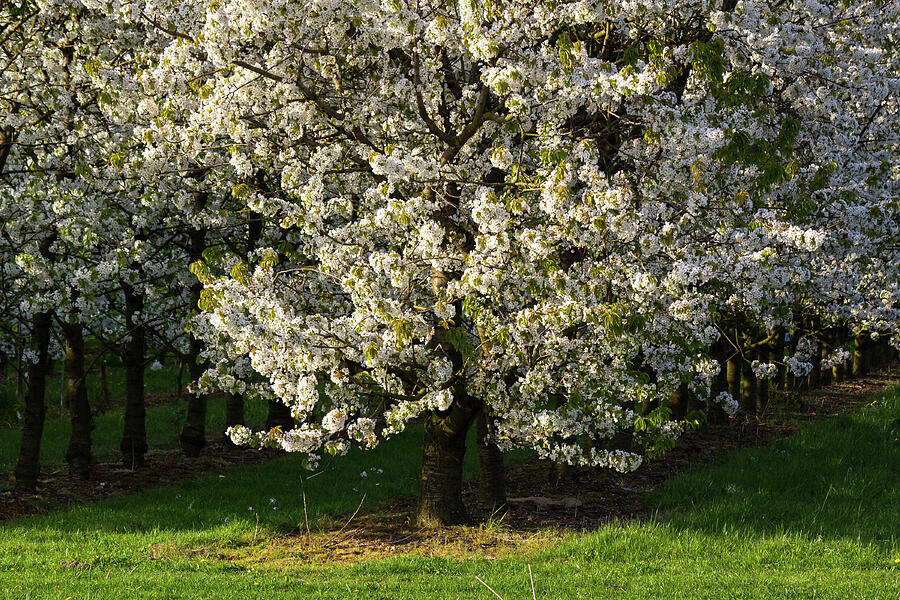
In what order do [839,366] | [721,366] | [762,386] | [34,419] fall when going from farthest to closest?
[839,366] → [762,386] → [721,366] → [34,419]

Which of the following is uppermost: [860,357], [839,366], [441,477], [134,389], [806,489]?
[860,357]

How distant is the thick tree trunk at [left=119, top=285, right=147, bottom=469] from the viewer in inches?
596

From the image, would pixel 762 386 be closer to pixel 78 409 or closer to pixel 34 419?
pixel 78 409

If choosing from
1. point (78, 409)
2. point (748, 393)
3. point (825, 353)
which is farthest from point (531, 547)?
point (825, 353)

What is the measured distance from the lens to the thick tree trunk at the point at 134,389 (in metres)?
15.1

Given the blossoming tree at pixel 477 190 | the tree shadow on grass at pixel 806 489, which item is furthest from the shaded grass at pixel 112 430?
the tree shadow on grass at pixel 806 489

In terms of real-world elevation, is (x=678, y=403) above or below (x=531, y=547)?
above

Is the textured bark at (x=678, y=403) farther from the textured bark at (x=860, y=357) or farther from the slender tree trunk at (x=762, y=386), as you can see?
the textured bark at (x=860, y=357)

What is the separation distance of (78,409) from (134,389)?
137 cm

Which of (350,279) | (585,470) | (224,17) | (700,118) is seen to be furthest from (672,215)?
(585,470)

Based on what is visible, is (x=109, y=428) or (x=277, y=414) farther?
(x=109, y=428)

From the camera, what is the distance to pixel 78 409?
14664 mm

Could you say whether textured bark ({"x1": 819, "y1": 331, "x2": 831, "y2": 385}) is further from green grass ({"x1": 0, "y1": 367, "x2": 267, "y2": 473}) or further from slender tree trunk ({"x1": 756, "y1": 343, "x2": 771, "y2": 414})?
green grass ({"x1": 0, "y1": 367, "x2": 267, "y2": 473})

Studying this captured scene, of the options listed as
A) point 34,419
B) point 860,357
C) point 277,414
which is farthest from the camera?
point 860,357
